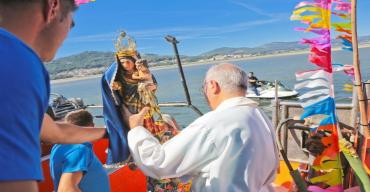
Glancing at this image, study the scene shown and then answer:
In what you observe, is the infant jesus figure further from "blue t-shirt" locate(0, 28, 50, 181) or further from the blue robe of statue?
"blue t-shirt" locate(0, 28, 50, 181)

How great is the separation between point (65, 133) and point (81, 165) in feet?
2.17

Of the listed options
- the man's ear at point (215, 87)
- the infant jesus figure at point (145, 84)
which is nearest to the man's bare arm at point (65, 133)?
the infant jesus figure at point (145, 84)

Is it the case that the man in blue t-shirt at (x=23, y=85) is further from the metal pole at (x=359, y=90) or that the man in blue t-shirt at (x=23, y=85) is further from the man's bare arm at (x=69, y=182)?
the metal pole at (x=359, y=90)

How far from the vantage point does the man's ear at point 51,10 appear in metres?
0.94

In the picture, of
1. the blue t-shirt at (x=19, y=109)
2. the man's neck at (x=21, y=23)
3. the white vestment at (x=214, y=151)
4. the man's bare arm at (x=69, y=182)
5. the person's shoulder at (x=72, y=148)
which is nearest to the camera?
the blue t-shirt at (x=19, y=109)

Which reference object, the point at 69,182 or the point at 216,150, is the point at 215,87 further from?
the point at 69,182

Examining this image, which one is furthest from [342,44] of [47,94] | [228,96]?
[47,94]

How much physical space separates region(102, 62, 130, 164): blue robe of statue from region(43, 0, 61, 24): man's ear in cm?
116

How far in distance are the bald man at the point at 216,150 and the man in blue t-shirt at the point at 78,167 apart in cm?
61

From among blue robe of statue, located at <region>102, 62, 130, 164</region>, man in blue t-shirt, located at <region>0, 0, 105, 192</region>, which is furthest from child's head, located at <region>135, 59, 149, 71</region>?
man in blue t-shirt, located at <region>0, 0, 105, 192</region>

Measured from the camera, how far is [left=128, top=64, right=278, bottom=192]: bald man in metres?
1.99

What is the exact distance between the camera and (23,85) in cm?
78

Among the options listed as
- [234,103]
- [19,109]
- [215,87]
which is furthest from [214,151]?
[19,109]

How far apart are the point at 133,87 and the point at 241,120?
0.65m
